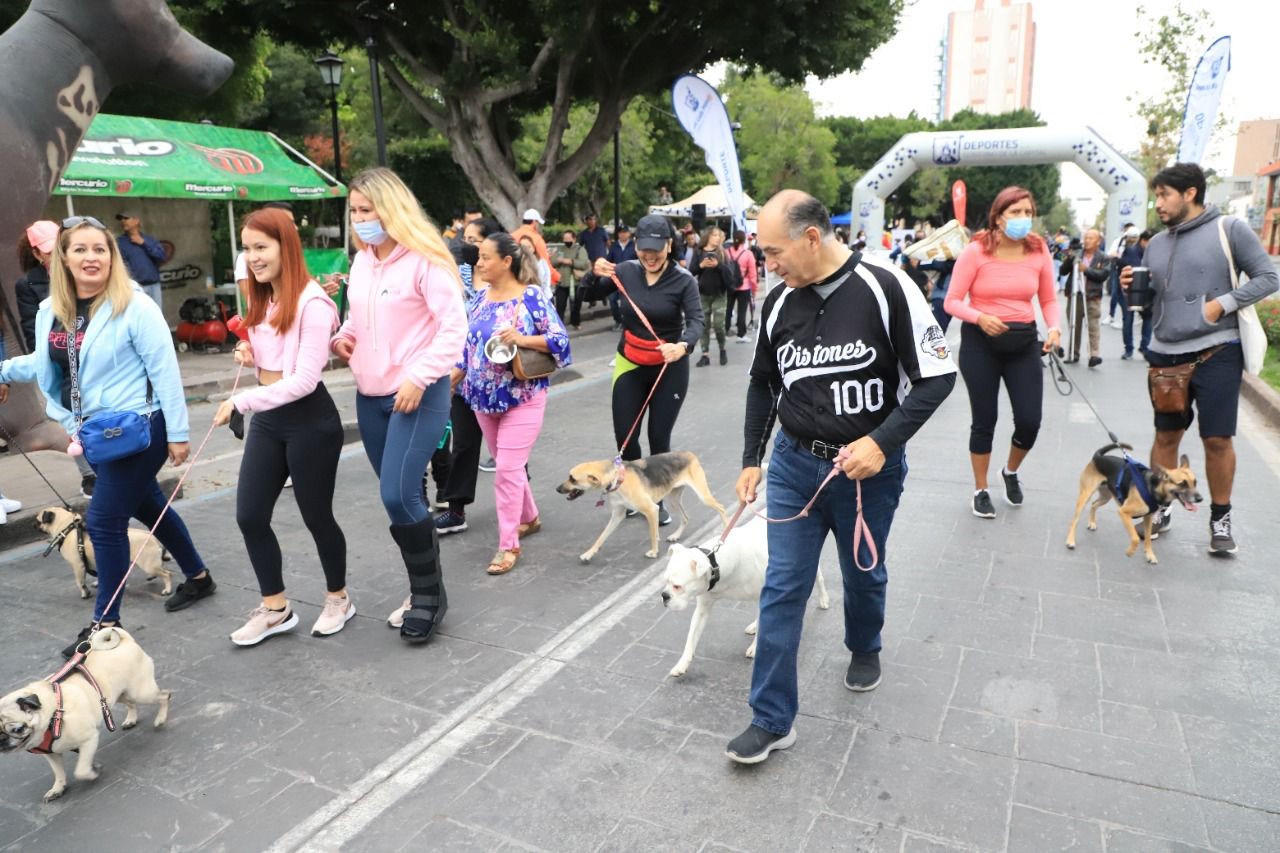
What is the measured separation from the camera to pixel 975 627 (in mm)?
4121

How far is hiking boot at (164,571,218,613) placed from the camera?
4473mm

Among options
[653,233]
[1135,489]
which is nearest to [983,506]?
[1135,489]

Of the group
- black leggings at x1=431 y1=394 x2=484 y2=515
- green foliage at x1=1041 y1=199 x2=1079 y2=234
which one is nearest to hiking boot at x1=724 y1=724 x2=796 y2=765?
black leggings at x1=431 y1=394 x2=484 y2=515

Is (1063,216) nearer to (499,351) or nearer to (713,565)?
(499,351)

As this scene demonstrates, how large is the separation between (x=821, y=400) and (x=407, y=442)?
189 cm

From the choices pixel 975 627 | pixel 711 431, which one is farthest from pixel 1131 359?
pixel 975 627

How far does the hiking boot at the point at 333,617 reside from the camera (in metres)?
4.13

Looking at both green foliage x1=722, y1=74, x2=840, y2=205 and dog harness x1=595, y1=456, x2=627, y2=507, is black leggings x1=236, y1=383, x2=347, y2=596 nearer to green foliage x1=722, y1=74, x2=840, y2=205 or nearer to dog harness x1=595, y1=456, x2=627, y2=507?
dog harness x1=595, y1=456, x2=627, y2=507

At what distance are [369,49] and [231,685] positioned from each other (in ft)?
41.3

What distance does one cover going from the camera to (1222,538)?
5.00m

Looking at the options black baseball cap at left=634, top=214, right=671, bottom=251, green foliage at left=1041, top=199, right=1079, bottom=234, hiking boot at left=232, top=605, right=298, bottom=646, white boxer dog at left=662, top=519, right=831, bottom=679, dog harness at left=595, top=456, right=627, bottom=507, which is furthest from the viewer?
green foliage at left=1041, top=199, right=1079, bottom=234

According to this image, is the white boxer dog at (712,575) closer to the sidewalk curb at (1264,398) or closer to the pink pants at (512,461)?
the pink pants at (512,461)

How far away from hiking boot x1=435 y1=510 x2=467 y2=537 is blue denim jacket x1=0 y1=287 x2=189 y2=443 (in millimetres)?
1950

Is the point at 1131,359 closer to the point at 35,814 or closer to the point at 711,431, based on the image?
the point at 711,431
